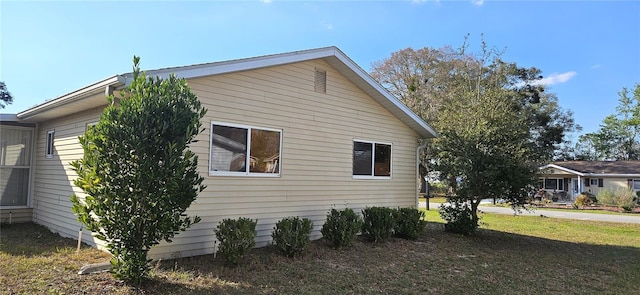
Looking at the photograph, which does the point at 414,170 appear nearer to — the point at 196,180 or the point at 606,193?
the point at 196,180

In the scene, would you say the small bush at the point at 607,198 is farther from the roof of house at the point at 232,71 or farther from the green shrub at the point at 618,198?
the roof of house at the point at 232,71

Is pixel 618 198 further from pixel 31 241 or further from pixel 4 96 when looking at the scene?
pixel 4 96

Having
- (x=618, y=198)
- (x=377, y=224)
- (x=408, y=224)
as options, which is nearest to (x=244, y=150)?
(x=377, y=224)

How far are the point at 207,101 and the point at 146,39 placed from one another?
2969 millimetres

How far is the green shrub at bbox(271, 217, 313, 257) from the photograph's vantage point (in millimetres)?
6902

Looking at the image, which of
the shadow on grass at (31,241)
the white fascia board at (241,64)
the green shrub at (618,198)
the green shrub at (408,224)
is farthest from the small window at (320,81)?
the green shrub at (618,198)

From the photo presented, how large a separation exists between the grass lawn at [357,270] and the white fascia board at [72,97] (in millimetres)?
2650

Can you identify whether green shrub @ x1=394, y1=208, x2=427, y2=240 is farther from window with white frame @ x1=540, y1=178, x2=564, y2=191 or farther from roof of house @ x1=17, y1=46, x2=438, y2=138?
window with white frame @ x1=540, y1=178, x2=564, y2=191

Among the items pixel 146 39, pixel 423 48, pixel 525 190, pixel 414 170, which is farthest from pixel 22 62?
pixel 423 48

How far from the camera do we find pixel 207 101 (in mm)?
6953

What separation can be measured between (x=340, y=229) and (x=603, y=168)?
110 feet

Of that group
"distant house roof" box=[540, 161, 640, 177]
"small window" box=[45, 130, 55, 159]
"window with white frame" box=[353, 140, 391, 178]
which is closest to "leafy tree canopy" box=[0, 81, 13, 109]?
"small window" box=[45, 130, 55, 159]

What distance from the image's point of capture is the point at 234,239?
6176 mm

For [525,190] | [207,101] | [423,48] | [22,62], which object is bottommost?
[525,190]
